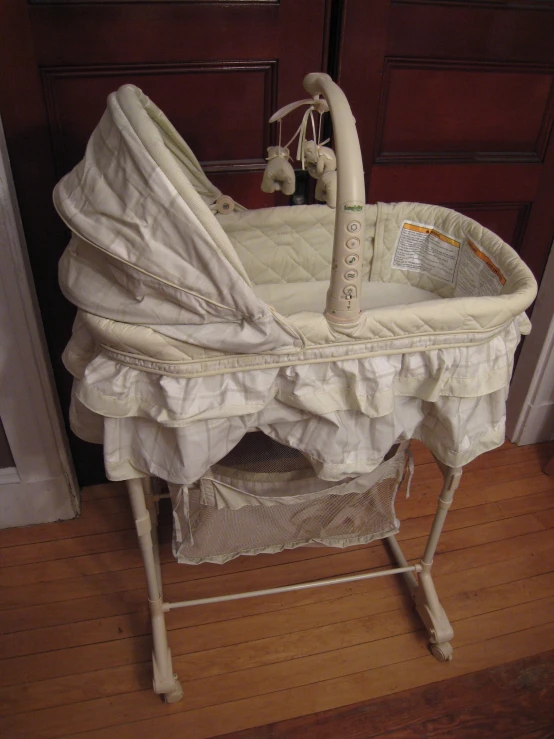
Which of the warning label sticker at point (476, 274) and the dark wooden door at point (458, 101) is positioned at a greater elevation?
the dark wooden door at point (458, 101)

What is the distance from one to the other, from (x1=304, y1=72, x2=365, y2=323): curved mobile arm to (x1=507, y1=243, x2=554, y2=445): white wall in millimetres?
1051

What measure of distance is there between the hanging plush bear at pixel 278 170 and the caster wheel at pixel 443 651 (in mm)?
1007

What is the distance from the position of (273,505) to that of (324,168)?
2.08ft

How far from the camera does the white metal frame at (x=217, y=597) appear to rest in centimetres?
105

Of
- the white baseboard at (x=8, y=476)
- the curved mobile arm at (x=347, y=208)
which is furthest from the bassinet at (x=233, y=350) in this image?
the white baseboard at (x=8, y=476)

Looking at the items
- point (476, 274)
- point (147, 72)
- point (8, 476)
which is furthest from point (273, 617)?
point (147, 72)

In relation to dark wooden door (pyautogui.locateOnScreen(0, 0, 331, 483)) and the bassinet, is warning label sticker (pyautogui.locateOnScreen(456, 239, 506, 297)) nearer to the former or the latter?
the bassinet

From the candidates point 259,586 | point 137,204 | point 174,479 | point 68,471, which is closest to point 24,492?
point 68,471

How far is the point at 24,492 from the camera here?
4.79 ft

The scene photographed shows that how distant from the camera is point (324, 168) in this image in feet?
2.94

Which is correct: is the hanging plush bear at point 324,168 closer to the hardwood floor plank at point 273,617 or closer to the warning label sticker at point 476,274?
the warning label sticker at point 476,274

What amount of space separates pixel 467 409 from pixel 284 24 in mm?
838

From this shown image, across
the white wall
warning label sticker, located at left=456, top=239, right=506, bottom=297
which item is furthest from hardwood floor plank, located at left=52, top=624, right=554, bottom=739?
warning label sticker, located at left=456, top=239, right=506, bottom=297

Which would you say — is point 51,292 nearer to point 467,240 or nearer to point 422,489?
point 467,240
